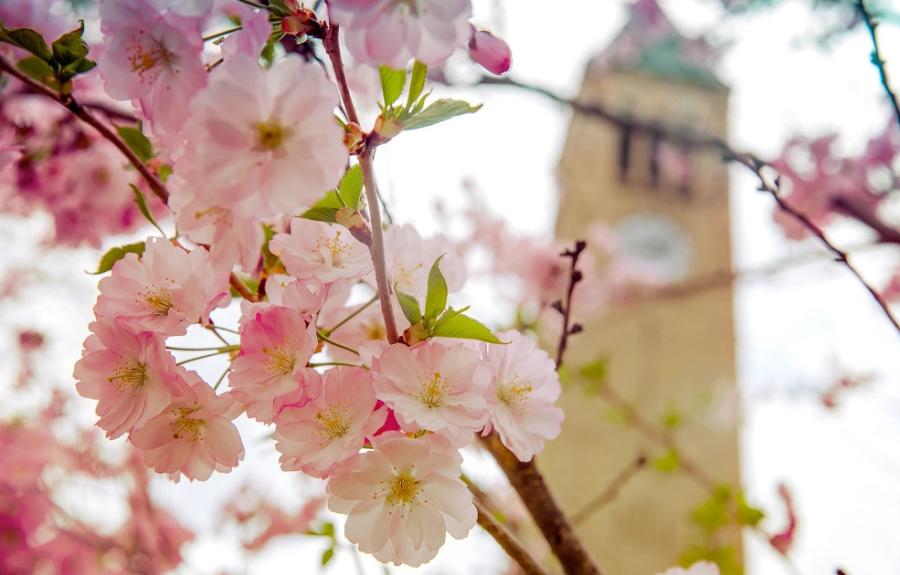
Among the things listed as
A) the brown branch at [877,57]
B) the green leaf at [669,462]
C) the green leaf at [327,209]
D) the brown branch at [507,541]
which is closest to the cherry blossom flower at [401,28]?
the green leaf at [327,209]

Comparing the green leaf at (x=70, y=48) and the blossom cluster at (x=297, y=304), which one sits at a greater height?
the green leaf at (x=70, y=48)

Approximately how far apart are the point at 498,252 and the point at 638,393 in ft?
34.1

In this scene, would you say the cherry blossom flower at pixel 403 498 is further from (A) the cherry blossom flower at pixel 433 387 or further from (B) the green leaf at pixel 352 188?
(B) the green leaf at pixel 352 188

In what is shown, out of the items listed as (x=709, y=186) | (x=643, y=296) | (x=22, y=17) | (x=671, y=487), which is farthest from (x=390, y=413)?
(x=709, y=186)

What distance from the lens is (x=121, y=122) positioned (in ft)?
3.26

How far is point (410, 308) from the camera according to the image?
469mm

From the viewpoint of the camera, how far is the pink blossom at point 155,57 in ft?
1.37

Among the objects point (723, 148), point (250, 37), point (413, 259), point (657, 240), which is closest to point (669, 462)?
point (723, 148)

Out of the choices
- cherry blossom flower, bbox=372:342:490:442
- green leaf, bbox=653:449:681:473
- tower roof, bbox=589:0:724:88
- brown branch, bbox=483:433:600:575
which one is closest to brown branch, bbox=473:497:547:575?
brown branch, bbox=483:433:600:575

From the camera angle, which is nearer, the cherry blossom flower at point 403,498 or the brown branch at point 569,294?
the cherry blossom flower at point 403,498

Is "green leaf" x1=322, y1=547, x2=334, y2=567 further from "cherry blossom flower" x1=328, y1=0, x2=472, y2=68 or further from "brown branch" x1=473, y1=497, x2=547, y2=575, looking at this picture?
"cherry blossom flower" x1=328, y1=0, x2=472, y2=68

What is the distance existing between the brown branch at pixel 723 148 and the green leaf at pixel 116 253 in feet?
1.69

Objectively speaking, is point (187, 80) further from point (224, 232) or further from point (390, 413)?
point (390, 413)

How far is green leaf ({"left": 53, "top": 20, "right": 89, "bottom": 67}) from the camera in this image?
55 cm
